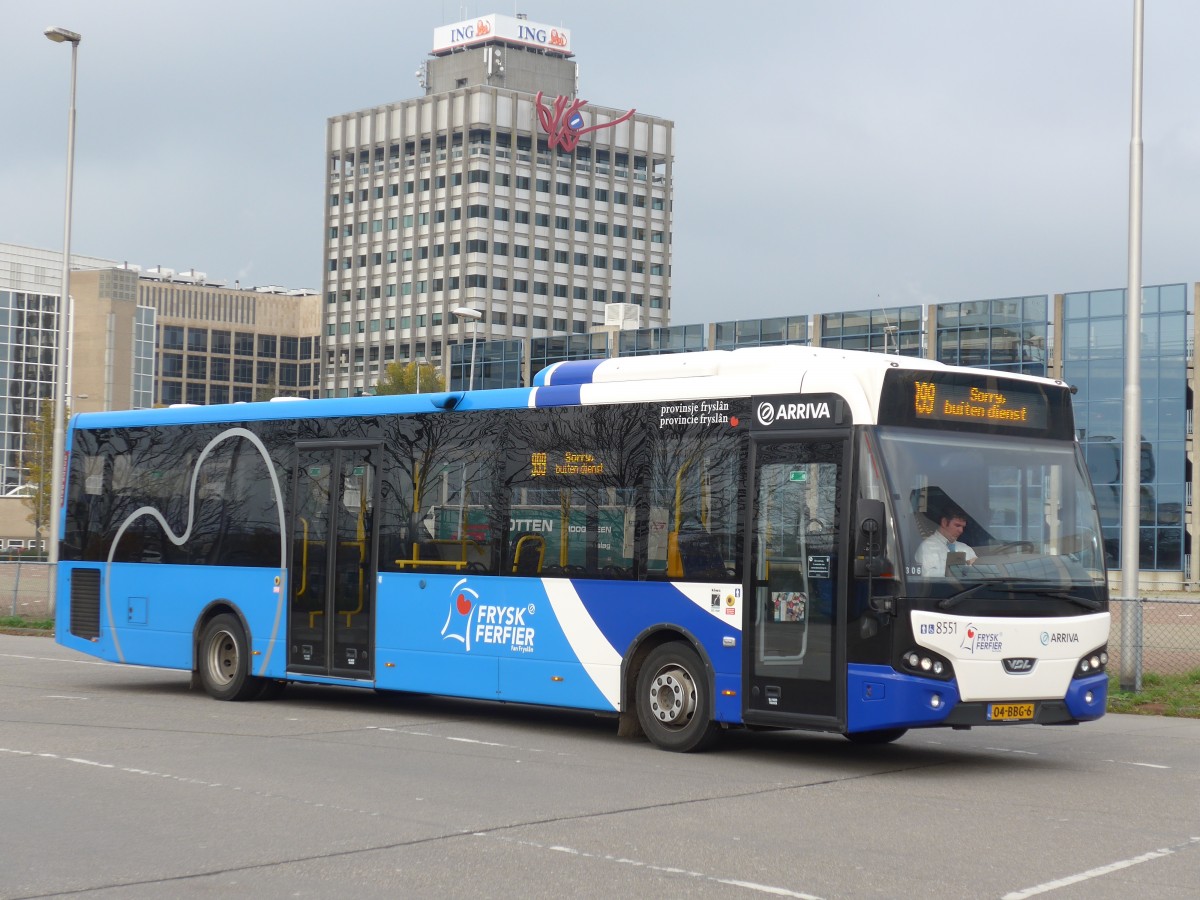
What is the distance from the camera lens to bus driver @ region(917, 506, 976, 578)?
1200cm

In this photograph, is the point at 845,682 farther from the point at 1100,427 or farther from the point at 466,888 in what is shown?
the point at 1100,427

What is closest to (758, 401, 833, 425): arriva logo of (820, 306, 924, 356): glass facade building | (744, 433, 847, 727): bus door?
(744, 433, 847, 727): bus door

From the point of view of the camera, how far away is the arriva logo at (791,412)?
41.0ft

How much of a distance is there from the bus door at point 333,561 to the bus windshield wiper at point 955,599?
6.12 metres

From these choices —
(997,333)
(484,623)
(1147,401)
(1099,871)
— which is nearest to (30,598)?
(484,623)

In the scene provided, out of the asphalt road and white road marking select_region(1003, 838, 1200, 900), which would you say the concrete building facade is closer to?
the asphalt road

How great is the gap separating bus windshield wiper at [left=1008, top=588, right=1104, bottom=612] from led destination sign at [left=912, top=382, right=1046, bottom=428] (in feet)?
4.56

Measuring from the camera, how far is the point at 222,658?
17531mm

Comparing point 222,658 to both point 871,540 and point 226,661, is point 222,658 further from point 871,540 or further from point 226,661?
point 871,540

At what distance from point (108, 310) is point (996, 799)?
168531mm

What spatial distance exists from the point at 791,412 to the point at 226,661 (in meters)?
7.69

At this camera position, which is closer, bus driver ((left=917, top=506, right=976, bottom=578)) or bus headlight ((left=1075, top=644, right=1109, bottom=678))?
bus driver ((left=917, top=506, right=976, bottom=578))

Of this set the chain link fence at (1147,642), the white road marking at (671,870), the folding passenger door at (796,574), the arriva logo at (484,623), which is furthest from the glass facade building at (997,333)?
the white road marking at (671,870)

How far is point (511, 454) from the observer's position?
14.8 meters
